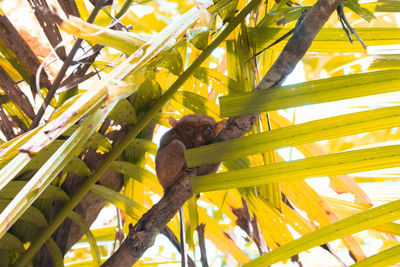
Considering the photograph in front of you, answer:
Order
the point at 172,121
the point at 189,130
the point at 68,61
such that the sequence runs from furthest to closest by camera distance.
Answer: the point at 189,130 < the point at 172,121 < the point at 68,61

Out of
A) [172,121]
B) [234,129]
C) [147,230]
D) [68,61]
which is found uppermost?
[172,121]

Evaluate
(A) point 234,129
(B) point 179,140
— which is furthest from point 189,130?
(A) point 234,129

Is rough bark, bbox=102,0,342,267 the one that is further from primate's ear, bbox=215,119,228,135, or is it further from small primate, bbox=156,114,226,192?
primate's ear, bbox=215,119,228,135

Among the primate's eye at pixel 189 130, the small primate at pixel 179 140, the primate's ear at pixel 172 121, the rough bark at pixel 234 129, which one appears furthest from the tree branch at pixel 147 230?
the primate's eye at pixel 189 130

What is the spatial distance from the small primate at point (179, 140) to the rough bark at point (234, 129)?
404 millimetres

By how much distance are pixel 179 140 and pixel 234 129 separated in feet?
2.83

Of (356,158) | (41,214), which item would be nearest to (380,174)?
(356,158)

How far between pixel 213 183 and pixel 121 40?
0.46 metres

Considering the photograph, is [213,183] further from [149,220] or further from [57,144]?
[57,144]

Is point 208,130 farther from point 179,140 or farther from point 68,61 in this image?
point 68,61

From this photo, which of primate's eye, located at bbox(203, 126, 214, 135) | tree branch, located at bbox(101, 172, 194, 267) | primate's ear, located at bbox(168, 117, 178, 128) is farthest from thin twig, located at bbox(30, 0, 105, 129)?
primate's eye, located at bbox(203, 126, 214, 135)

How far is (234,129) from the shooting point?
125cm

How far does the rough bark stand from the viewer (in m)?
1.14

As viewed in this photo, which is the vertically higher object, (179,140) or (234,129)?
(179,140)
